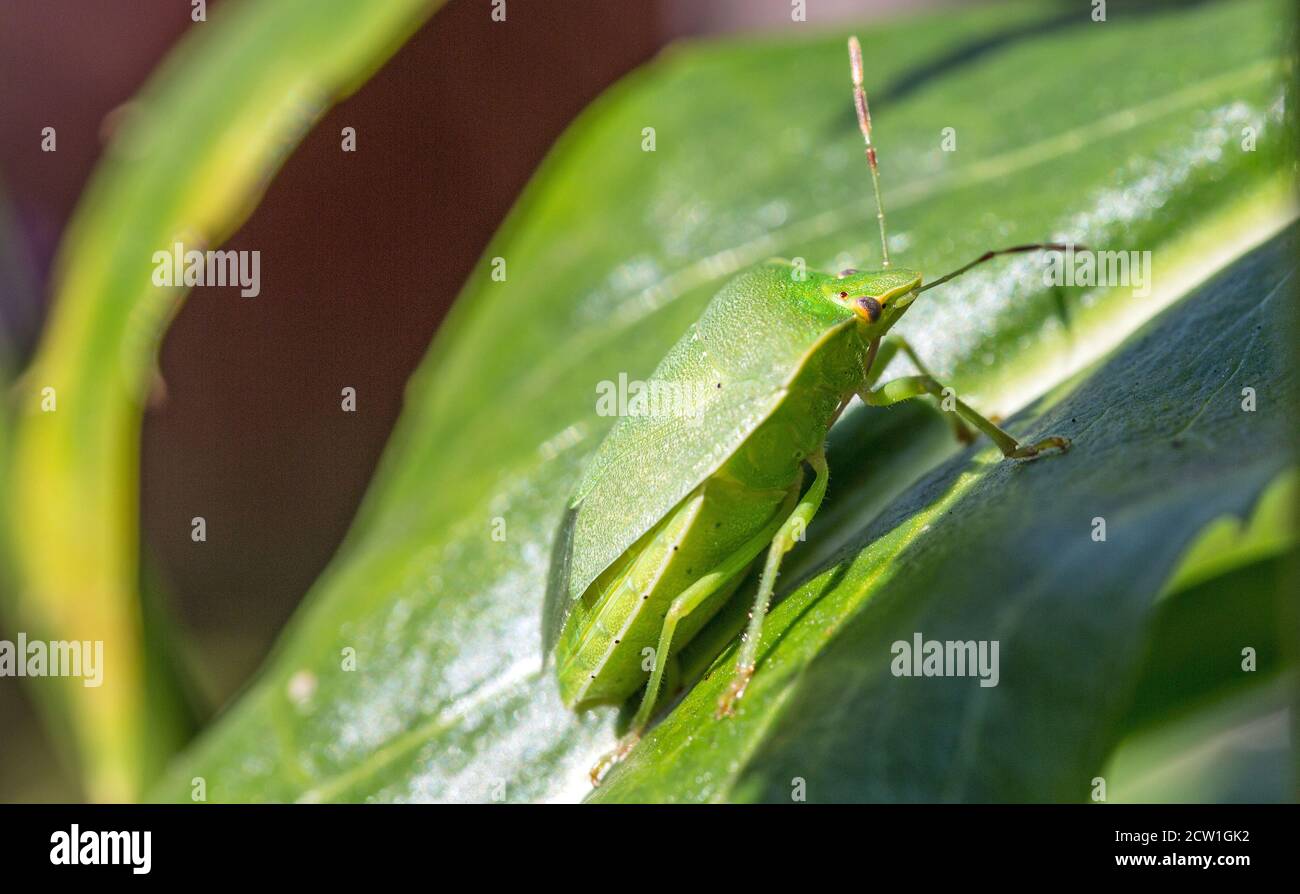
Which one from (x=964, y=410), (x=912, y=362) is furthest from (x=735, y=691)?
(x=912, y=362)

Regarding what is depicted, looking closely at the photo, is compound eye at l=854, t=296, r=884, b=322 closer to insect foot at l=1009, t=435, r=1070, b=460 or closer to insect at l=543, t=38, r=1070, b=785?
insect at l=543, t=38, r=1070, b=785

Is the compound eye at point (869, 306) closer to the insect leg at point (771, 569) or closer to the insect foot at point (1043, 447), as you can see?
the insect leg at point (771, 569)

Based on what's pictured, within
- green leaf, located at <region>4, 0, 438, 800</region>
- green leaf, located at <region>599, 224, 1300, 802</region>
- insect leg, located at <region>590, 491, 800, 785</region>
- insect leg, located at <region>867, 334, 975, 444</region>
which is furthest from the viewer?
green leaf, located at <region>4, 0, 438, 800</region>

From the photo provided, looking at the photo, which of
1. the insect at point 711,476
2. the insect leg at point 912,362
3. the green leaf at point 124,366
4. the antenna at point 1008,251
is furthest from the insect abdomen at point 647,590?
the green leaf at point 124,366

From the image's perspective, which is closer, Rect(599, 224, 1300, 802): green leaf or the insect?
Rect(599, 224, 1300, 802): green leaf

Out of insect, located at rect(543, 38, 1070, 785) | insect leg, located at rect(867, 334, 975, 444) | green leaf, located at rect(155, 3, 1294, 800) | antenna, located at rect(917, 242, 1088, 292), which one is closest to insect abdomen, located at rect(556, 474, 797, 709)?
insect, located at rect(543, 38, 1070, 785)
